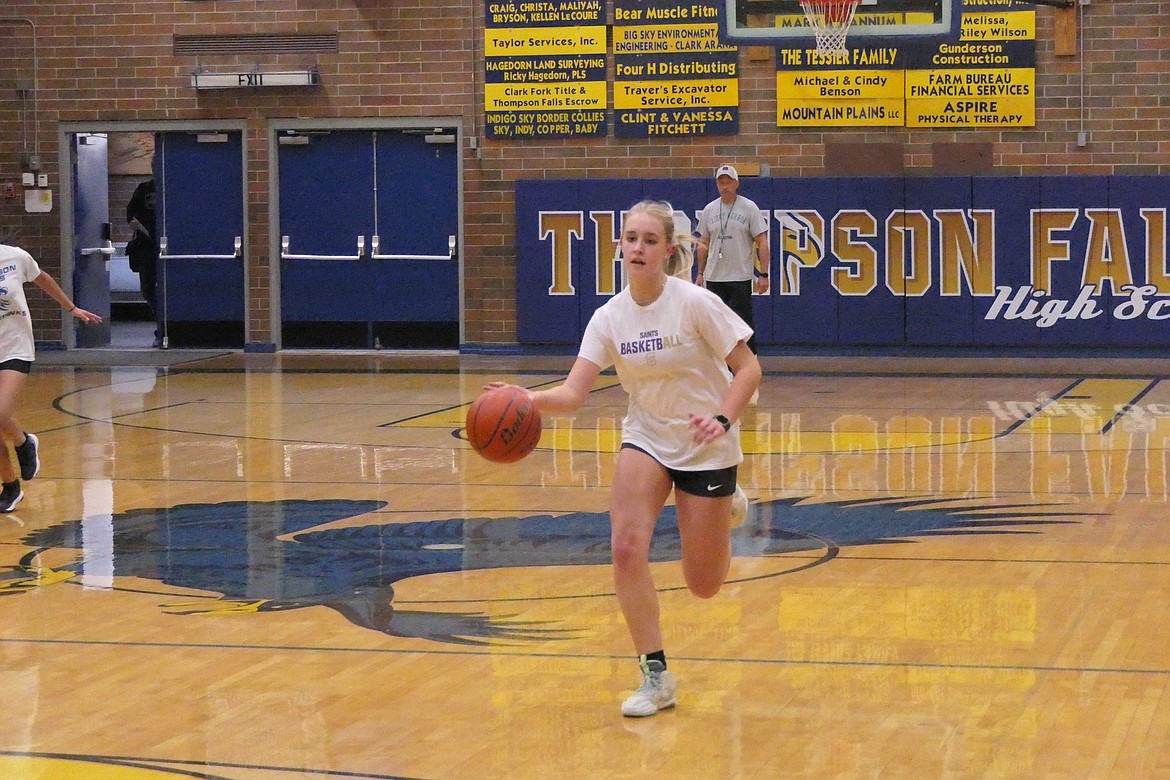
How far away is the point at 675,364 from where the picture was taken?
208 inches

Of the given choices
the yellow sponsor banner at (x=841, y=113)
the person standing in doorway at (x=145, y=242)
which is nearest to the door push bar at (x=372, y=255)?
the person standing in doorway at (x=145, y=242)

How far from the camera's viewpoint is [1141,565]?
23.8 ft

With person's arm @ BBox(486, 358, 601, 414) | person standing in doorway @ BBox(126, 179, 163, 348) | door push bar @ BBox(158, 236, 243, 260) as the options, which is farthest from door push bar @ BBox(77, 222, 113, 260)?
person's arm @ BBox(486, 358, 601, 414)

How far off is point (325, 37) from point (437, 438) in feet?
28.6

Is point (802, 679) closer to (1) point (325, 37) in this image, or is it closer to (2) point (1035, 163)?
(2) point (1035, 163)

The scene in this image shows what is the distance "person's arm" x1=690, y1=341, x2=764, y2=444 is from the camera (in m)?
4.99

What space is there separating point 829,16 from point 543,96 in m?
4.68

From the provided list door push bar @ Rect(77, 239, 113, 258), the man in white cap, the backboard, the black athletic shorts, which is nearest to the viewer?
the black athletic shorts

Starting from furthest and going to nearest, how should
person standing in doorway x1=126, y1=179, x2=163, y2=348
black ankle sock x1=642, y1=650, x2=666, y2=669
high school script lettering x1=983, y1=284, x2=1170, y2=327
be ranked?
1. person standing in doorway x1=126, y1=179, x2=163, y2=348
2. high school script lettering x1=983, y1=284, x2=1170, y2=327
3. black ankle sock x1=642, y1=650, x2=666, y2=669

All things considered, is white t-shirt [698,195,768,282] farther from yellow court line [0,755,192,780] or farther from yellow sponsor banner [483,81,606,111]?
yellow court line [0,755,192,780]

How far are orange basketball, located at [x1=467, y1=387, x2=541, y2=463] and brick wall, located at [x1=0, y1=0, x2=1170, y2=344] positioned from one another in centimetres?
1365

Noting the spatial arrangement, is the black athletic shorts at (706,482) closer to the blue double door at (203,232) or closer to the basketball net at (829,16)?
the basketball net at (829,16)

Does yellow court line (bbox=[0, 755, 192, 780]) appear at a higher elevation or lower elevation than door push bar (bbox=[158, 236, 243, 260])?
lower

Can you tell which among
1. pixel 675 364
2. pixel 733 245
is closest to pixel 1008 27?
pixel 733 245
